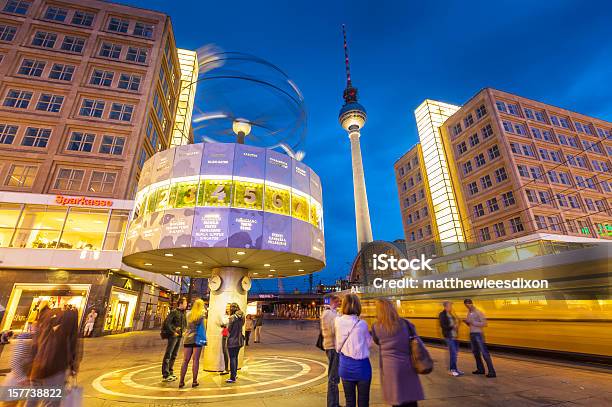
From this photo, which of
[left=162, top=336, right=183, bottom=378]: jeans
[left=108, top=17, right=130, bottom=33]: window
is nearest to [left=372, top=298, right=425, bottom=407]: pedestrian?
[left=162, top=336, right=183, bottom=378]: jeans

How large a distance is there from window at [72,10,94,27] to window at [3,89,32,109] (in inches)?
424

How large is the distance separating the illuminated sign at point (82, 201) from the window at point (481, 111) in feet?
157

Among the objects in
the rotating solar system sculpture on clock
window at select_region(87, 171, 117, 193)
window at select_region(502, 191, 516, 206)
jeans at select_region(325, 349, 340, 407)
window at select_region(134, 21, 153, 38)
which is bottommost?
jeans at select_region(325, 349, 340, 407)

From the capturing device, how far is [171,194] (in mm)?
10656

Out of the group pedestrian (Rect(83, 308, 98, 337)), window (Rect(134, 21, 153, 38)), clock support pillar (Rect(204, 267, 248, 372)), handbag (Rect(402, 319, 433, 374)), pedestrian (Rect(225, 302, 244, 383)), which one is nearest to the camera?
handbag (Rect(402, 319, 433, 374))

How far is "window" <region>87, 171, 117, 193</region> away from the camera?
26.3m

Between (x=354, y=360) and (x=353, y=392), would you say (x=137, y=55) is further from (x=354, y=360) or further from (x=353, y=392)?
(x=353, y=392)

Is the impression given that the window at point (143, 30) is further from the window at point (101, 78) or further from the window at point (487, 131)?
the window at point (487, 131)

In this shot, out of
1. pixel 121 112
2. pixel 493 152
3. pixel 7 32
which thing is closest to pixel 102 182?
pixel 121 112

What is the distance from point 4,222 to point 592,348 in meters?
38.0

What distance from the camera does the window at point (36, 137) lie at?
26812 millimetres

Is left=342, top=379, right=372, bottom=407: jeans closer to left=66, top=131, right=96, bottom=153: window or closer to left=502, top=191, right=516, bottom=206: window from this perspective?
left=66, top=131, right=96, bottom=153: window

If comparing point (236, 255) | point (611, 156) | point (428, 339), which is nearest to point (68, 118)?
point (236, 255)

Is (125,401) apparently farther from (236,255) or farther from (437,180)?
(437,180)
